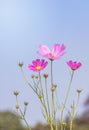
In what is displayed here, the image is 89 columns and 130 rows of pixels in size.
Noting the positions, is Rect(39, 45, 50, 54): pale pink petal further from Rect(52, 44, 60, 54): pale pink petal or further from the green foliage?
the green foliage

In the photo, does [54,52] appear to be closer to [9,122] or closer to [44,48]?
[44,48]

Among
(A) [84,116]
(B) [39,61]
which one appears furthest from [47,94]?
(A) [84,116]

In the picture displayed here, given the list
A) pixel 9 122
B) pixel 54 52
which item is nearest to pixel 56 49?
pixel 54 52

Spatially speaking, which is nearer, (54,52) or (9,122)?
(54,52)

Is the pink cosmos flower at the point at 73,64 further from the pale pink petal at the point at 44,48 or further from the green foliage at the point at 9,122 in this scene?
the green foliage at the point at 9,122

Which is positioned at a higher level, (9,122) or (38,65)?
(38,65)

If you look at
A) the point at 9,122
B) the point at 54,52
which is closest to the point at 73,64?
the point at 54,52

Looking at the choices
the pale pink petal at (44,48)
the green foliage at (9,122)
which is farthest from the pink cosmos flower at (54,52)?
the green foliage at (9,122)

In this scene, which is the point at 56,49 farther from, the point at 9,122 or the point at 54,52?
the point at 9,122
